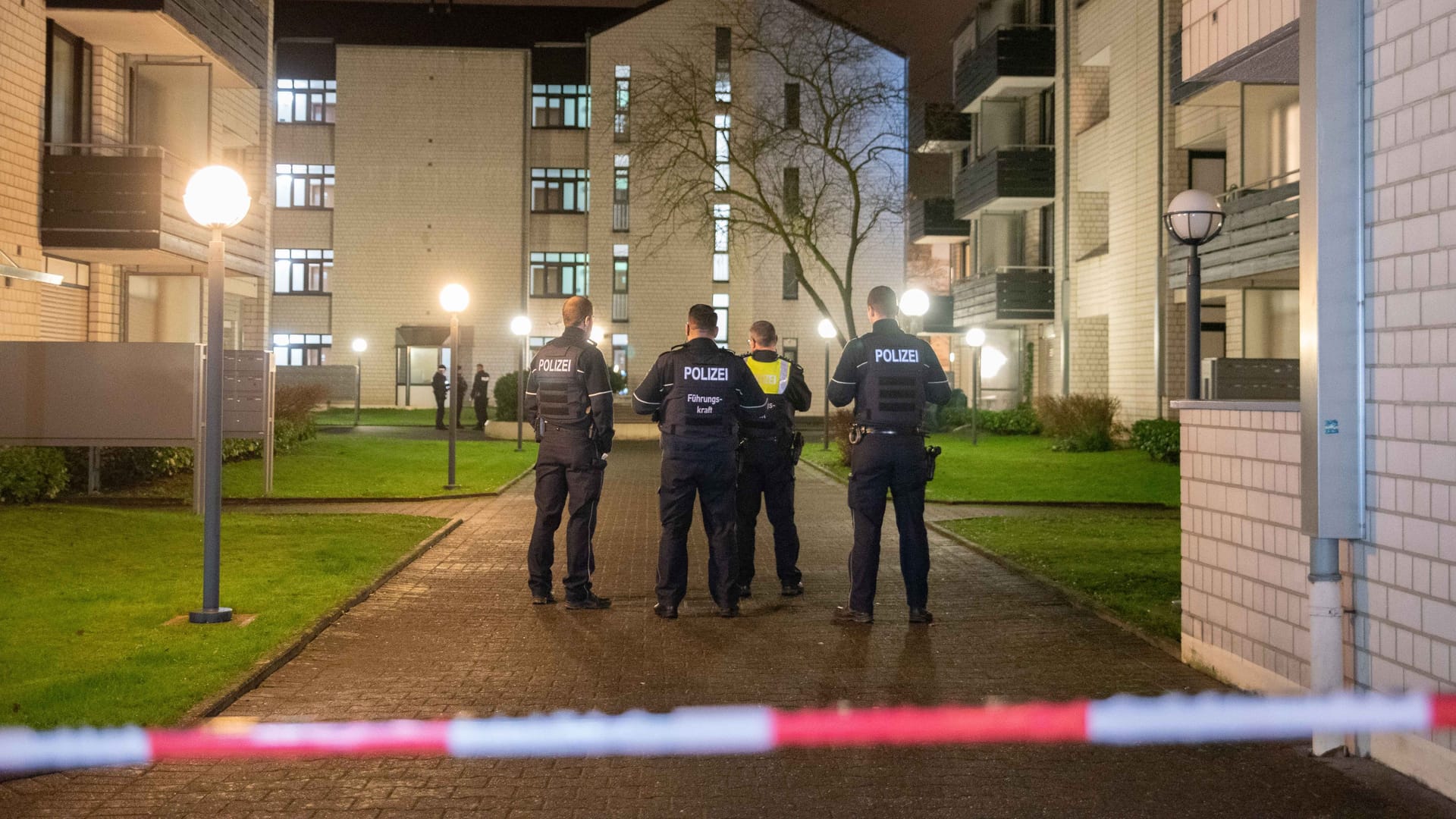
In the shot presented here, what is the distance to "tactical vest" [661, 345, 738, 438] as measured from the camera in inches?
352

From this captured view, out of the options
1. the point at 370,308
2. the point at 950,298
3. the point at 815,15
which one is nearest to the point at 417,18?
the point at 370,308

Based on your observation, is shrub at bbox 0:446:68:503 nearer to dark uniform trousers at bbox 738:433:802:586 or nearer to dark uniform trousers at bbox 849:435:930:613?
dark uniform trousers at bbox 738:433:802:586

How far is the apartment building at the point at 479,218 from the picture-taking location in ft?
165

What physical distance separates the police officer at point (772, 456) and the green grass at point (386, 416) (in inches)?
1101

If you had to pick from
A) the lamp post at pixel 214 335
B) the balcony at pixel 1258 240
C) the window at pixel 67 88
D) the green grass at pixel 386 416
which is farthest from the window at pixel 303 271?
the lamp post at pixel 214 335

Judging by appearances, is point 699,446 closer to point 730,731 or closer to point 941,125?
point 730,731

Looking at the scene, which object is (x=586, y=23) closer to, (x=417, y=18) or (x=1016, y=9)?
(x=417, y=18)

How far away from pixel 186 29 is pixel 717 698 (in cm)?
1653

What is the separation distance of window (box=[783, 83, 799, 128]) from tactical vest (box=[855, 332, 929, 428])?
1987 centimetres

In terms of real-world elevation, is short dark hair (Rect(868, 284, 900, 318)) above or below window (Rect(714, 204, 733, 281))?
below

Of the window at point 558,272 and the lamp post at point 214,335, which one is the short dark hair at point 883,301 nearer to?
the lamp post at point 214,335

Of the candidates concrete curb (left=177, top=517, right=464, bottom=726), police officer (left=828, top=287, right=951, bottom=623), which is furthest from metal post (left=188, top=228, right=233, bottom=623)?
police officer (left=828, top=287, right=951, bottom=623)

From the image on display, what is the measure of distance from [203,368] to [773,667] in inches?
398

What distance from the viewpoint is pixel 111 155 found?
19.1 m
